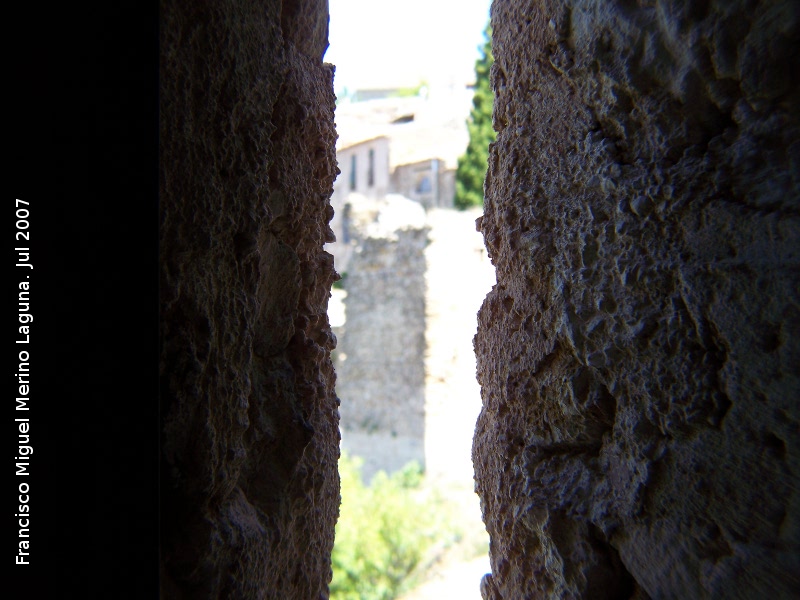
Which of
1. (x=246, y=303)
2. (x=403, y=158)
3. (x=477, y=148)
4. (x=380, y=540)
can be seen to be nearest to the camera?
(x=246, y=303)

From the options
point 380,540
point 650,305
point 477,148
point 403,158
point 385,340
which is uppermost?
point 403,158

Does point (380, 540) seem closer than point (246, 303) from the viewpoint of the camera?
No

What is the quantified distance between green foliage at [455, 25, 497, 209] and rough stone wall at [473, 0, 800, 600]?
1082 cm

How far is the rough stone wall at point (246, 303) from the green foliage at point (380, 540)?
4219mm

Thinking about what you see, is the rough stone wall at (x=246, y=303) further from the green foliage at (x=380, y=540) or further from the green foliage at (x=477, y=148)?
the green foliage at (x=477, y=148)

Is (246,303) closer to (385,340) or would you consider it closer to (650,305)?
(650,305)

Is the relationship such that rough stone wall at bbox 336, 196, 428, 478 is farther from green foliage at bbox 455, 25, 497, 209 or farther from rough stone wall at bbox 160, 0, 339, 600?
rough stone wall at bbox 160, 0, 339, 600

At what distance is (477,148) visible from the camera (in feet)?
39.1

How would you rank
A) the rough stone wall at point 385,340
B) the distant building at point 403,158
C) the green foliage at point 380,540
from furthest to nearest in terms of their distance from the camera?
the distant building at point 403,158 → the rough stone wall at point 385,340 → the green foliage at point 380,540

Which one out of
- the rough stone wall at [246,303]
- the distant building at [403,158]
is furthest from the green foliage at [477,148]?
the rough stone wall at [246,303]

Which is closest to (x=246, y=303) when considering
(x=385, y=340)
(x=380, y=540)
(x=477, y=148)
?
(x=380, y=540)

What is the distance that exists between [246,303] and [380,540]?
4.92 metres

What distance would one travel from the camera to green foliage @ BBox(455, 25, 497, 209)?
11.8 metres

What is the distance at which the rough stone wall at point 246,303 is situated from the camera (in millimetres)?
953
